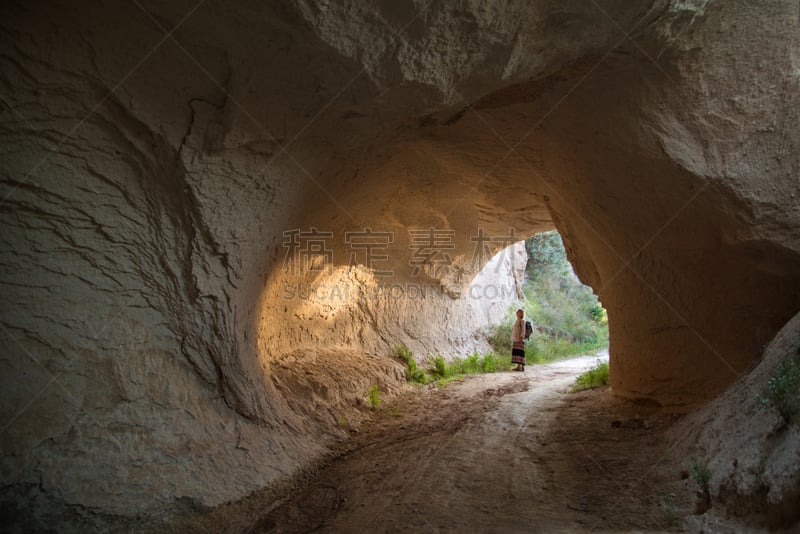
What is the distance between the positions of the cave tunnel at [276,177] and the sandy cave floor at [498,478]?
36cm

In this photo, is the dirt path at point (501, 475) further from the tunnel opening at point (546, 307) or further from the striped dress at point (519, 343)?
the tunnel opening at point (546, 307)

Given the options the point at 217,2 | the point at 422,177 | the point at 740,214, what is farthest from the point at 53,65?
the point at 740,214

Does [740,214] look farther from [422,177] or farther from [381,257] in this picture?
[381,257]

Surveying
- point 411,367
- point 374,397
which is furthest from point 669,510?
point 411,367

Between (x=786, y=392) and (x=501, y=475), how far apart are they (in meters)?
2.14

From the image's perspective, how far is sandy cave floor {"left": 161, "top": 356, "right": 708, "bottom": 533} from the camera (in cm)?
310

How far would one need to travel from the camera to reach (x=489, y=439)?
15.7ft

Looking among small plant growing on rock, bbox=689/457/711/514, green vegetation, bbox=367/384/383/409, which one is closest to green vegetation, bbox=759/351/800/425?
small plant growing on rock, bbox=689/457/711/514

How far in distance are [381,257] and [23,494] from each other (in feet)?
20.3

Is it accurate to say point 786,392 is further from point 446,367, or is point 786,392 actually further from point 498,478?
point 446,367

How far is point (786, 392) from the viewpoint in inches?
92.8

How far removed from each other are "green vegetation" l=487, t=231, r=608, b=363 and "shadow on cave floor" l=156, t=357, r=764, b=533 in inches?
235

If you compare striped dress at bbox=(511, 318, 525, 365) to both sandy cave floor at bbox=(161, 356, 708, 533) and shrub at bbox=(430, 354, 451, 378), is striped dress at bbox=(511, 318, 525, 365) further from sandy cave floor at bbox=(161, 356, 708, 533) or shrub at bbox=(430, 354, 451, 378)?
sandy cave floor at bbox=(161, 356, 708, 533)

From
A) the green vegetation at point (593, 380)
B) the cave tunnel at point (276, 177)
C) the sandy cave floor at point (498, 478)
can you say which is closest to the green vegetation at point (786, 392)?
the sandy cave floor at point (498, 478)
